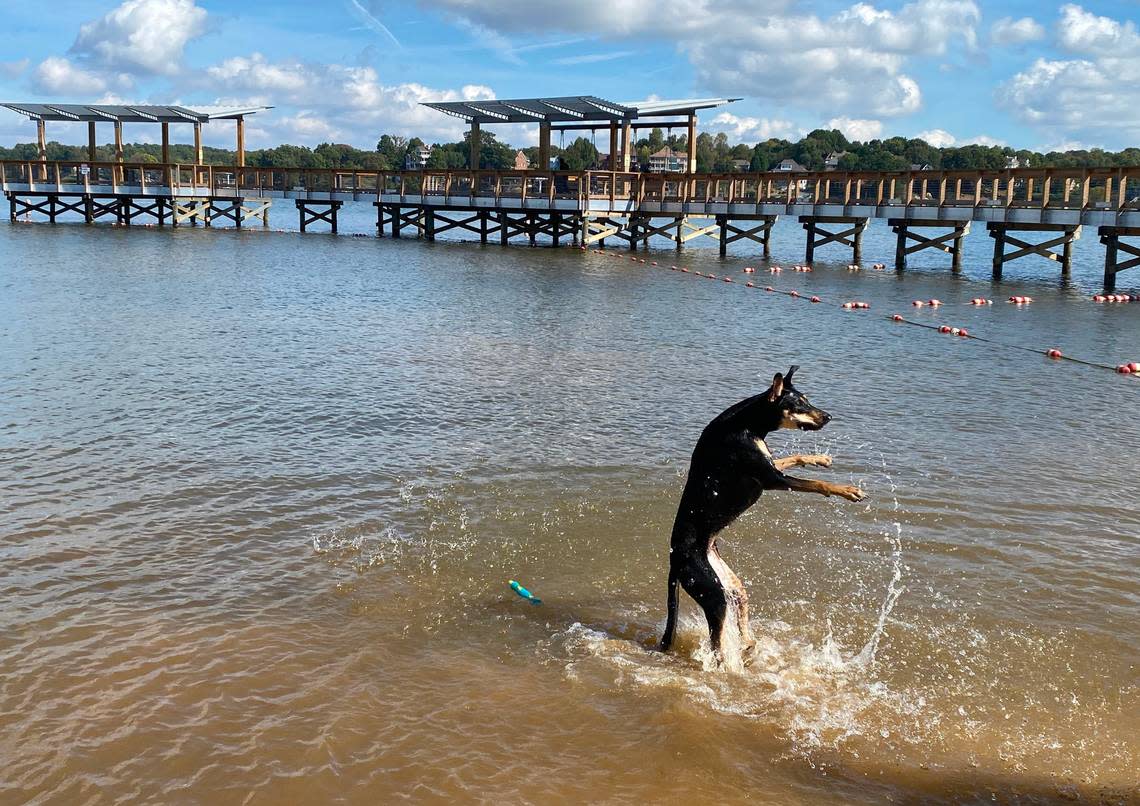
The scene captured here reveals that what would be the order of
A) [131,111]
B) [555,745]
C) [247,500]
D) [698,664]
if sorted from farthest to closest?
[131,111] < [247,500] < [698,664] < [555,745]

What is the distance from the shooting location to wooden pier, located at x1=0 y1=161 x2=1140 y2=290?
109 ft

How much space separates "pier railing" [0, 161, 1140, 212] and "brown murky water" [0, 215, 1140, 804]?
1800 cm

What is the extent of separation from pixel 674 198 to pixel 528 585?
133 feet

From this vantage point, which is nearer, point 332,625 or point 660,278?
point 332,625

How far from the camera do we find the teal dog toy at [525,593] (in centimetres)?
777

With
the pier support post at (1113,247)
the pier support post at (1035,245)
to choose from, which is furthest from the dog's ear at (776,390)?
the pier support post at (1035,245)

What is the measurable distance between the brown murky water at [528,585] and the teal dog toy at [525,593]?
0.40 feet

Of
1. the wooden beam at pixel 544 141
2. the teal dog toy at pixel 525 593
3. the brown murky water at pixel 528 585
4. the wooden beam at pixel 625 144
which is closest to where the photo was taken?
the brown murky water at pixel 528 585

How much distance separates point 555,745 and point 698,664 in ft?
4.61

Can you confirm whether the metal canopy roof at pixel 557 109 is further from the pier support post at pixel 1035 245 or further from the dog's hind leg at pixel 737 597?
the dog's hind leg at pixel 737 597

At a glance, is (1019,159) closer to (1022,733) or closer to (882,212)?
(882,212)

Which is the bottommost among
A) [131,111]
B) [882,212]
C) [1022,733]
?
[1022,733]

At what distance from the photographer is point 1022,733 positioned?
607 cm

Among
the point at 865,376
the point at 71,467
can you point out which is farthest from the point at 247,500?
the point at 865,376
